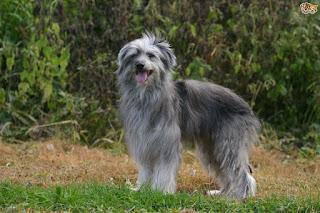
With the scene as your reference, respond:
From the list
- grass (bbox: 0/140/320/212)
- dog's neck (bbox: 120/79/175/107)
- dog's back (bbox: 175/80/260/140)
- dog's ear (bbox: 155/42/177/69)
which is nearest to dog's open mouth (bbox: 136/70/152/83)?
dog's neck (bbox: 120/79/175/107)

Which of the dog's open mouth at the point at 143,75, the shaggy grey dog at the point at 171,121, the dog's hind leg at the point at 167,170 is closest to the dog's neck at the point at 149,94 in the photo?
the shaggy grey dog at the point at 171,121

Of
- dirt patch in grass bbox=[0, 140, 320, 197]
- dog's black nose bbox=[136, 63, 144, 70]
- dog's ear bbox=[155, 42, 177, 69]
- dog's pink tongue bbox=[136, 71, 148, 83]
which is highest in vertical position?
dog's ear bbox=[155, 42, 177, 69]

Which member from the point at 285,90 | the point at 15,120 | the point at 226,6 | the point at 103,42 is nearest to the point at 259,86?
the point at 285,90

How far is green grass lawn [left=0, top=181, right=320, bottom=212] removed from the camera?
4441 millimetres

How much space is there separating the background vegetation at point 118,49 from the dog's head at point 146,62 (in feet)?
9.70

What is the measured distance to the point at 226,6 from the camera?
9625mm

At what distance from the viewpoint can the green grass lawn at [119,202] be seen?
175 inches

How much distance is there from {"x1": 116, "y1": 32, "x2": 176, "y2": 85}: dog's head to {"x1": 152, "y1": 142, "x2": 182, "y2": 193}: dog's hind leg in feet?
2.66

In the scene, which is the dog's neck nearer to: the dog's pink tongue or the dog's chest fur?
the dog's chest fur

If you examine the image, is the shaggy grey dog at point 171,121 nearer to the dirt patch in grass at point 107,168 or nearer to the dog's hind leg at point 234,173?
the dog's hind leg at point 234,173

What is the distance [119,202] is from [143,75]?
4.88ft

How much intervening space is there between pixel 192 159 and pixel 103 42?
278 centimetres

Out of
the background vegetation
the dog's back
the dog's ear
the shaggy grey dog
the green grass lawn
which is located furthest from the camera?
the background vegetation

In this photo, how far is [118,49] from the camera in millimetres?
9125
